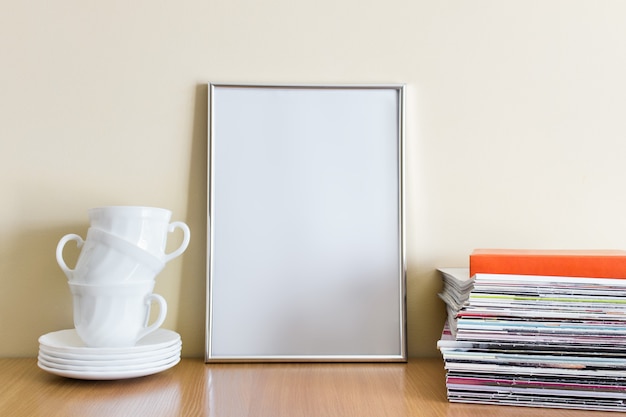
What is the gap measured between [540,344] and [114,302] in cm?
70

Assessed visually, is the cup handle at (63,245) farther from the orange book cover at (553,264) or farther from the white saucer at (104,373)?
the orange book cover at (553,264)

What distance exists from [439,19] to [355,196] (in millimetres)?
410

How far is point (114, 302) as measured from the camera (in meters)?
1.06

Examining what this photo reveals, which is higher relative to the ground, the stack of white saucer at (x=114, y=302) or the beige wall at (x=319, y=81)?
the beige wall at (x=319, y=81)

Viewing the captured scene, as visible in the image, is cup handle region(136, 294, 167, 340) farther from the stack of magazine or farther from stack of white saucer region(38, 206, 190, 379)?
the stack of magazine

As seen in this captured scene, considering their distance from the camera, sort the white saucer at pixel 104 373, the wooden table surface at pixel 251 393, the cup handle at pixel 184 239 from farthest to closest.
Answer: the cup handle at pixel 184 239
the white saucer at pixel 104 373
the wooden table surface at pixel 251 393

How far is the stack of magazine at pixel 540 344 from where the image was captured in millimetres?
915

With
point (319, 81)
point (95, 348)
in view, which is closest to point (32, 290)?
point (95, 348)

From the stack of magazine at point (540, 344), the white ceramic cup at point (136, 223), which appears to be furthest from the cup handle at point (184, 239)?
the stack of magazine at point (540, 344)

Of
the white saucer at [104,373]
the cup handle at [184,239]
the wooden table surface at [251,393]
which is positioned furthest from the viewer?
the cup handle at [184,239]

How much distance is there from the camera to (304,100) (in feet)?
4.13

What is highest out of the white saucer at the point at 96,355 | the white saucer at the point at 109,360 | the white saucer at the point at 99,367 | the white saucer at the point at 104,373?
the white saucer at the point at 96,355

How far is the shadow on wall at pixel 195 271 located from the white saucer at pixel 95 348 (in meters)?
0.06

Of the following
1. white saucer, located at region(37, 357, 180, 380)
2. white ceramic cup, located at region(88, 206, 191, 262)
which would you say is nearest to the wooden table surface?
white saucer, located at region(37, 357, 180, 380)
